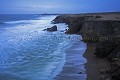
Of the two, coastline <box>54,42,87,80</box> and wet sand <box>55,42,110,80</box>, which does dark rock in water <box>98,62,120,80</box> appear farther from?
coastline <box>54,42,87,80</box>

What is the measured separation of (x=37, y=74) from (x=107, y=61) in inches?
222

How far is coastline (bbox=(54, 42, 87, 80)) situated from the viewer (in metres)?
14.6

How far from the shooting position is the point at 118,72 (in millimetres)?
12250

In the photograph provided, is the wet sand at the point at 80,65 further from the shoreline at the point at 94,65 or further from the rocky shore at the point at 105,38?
the rocky shore at the point at 105,38

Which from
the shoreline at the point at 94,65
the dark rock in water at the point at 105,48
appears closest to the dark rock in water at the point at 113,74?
the shoreline at the point at 94,65

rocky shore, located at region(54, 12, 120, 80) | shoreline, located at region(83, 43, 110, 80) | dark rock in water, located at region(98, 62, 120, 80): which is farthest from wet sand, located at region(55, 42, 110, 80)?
dark rock in water, located at region(98, 62, 120, 80)

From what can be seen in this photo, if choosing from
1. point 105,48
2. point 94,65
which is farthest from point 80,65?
point 105,48

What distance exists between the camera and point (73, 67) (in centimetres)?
1684

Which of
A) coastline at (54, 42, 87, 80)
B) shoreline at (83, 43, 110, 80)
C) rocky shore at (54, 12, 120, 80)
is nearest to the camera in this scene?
rocky shore at (54, 12, 120, 80)

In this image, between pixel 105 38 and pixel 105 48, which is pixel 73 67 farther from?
pixel 105 38

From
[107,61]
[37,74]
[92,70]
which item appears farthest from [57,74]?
[107,61]

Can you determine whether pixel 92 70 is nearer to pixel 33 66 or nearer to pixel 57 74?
pixel 57 74

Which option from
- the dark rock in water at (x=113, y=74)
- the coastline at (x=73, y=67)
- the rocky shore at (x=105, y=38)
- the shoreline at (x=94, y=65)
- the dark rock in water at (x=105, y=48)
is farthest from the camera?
the dark rock in water at (x=105, y=48)

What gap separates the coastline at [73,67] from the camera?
1463cm
